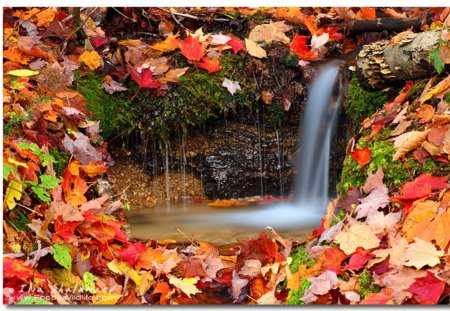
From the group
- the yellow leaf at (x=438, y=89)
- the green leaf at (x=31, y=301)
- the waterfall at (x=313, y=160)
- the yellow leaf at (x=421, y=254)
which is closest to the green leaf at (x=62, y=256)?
the green leaf at (x=31, y=301)

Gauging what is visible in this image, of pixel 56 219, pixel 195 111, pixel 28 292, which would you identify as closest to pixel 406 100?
pixel 195 111

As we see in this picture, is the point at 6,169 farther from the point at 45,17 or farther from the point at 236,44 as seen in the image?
the point at 236,44

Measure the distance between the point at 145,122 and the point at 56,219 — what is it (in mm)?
1815

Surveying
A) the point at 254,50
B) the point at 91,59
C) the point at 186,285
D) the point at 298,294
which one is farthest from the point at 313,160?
the point at 298,294

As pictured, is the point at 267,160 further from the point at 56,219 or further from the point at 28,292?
the point at 28,292

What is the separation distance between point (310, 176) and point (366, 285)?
2.47m

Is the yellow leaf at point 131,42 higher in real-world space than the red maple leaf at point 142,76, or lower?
higher

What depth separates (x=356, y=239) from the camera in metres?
2.44

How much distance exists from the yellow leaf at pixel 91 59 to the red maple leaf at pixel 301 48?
156cm

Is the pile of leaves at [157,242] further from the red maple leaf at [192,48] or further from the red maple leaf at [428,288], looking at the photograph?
the red maple leaf at [192,48]

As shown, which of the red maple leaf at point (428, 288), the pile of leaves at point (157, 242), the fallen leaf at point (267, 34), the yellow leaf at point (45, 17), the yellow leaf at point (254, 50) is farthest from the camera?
the fallen leaf at point (267, 34)

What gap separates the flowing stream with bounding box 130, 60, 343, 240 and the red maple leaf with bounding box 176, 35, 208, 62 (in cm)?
92

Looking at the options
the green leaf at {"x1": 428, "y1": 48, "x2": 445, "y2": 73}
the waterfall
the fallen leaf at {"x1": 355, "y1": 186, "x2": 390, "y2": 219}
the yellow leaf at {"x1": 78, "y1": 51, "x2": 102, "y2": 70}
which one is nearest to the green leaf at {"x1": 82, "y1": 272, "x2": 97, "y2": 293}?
the fallen leaf at {"x1": 355, "y1": 186, "x2": 390, "y2": 219}

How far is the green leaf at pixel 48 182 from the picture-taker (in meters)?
2.91
